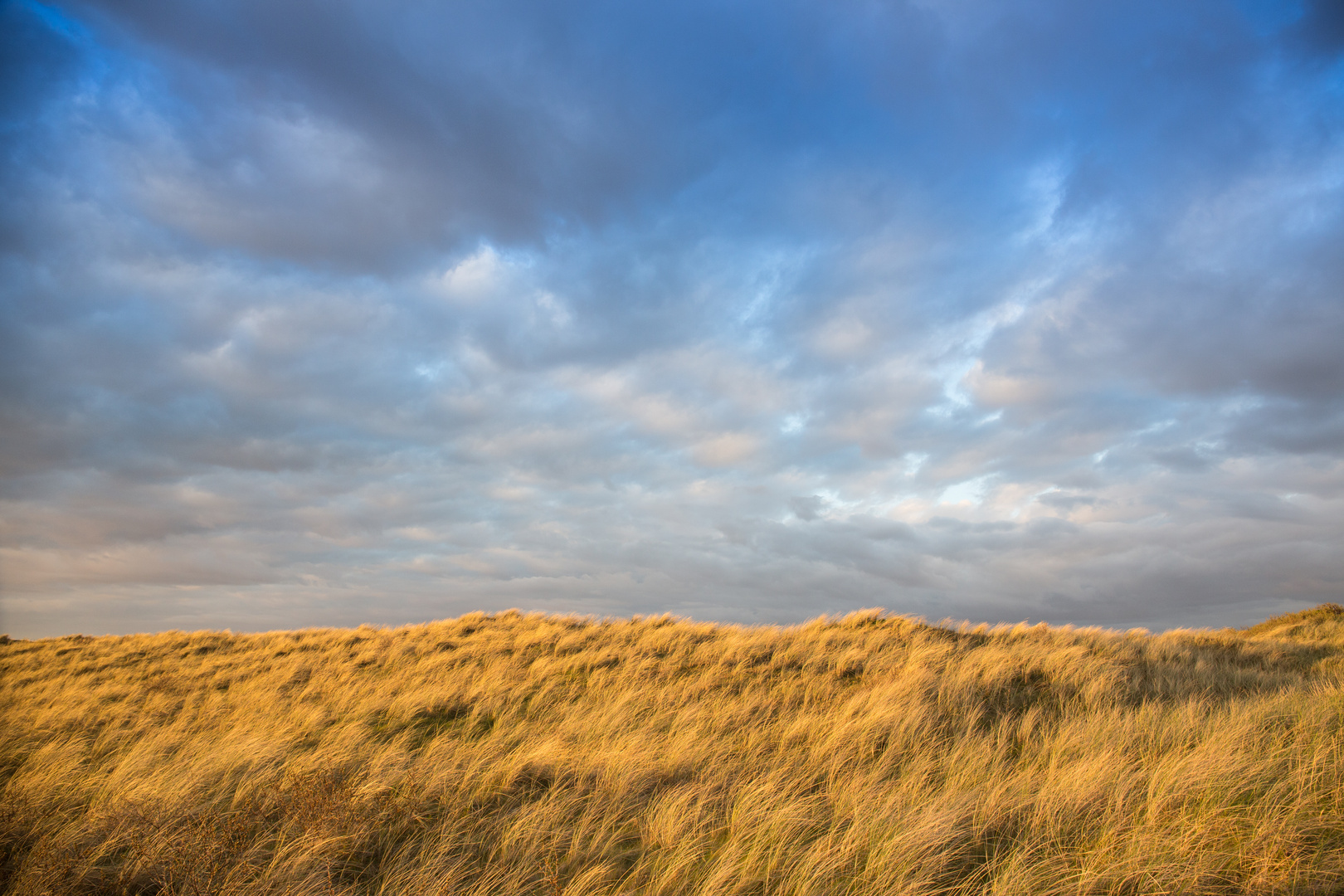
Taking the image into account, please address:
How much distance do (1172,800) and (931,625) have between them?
34.3ft

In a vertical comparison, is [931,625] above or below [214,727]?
above

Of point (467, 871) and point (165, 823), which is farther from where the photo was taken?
point (165, 823)

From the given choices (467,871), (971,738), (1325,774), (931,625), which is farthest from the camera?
(931,625)

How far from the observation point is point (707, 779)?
6535 mm

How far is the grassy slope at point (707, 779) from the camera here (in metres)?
4.60

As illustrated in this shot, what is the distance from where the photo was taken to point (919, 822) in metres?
5.06

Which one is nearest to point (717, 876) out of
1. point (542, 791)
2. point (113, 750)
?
point (542, 791)

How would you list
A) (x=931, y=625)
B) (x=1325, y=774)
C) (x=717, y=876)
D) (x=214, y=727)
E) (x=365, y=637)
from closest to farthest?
(x=717, y=876)
(x=1325, y=774)
(x=214, y=727)
(x=931, y=625)
(x=365, y=637)

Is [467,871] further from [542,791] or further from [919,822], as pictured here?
[919,822]

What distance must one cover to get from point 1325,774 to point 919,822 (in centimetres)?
411

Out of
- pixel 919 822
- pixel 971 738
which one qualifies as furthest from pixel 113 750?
pixel 971 738

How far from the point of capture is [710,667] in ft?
39.3

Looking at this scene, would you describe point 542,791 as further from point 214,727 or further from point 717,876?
point 214,727

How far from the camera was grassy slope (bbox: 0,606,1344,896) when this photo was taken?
4.60m
